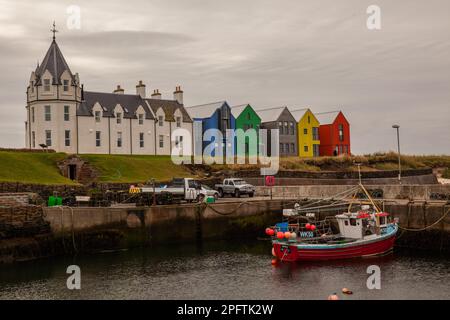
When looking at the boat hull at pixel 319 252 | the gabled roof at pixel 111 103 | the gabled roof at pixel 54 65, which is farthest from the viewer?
the gabled roof at pixel 111 103

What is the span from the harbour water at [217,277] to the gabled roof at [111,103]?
31.5m

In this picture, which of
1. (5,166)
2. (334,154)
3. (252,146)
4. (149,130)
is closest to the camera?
(5,166)

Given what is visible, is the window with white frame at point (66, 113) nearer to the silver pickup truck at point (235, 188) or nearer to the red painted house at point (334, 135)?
the silver pickup truck at point (235, 188)

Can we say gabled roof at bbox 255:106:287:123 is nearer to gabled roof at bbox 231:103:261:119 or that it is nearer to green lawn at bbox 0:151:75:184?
gabled roof at bbox 231:103:261:119

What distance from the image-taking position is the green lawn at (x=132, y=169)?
51875mm

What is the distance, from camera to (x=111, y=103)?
66312 millimetres

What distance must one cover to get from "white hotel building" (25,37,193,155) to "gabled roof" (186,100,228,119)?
590 cm

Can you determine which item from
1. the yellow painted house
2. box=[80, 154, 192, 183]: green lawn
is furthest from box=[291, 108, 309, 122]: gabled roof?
box=[80, 154, 192, 183]: green lawn

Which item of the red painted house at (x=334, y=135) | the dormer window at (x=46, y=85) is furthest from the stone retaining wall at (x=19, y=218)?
the red painted house at (x=334, y=135)

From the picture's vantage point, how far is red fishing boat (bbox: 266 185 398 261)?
31498 mm

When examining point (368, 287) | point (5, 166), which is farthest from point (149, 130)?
point (368, 287)
